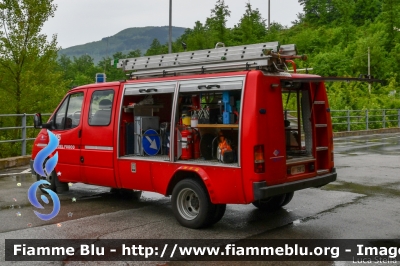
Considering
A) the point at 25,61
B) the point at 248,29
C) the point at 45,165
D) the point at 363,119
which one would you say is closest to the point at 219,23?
the point at 248,29

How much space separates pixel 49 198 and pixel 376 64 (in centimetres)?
5325

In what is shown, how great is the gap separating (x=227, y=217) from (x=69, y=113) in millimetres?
3652

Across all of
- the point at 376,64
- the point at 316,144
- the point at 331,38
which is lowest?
the point at 316,144

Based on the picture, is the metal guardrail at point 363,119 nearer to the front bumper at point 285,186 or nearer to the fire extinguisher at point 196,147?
the front bumper at point 285,186

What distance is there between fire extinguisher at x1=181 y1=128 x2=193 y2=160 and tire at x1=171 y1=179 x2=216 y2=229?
41 centimetres

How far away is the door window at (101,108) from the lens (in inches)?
318

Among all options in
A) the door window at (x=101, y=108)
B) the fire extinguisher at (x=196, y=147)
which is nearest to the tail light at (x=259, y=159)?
the fire extinguisher at (x=196, y=147)

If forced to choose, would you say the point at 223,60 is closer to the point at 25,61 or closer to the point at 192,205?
the point at 192,205

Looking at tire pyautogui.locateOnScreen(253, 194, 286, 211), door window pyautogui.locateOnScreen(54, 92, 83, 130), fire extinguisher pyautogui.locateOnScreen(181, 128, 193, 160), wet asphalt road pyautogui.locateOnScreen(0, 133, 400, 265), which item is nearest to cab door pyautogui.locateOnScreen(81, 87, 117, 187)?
door window pyautogui.locateOnScreen(54, 92, 83, 130)

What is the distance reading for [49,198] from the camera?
9.02 m

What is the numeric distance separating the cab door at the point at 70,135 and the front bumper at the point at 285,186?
3.79m

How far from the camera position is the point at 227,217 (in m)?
7.39

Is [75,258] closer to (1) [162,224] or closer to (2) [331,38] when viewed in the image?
(1) [162,224]

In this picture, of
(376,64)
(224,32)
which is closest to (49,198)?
(224,32)
